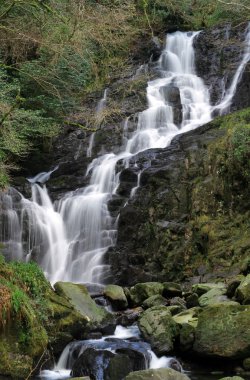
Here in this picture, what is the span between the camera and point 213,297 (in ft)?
32.9

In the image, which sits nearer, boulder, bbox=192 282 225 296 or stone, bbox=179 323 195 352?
stone, bbox=179 323 195 352

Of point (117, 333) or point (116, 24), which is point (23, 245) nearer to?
point (117, 333)

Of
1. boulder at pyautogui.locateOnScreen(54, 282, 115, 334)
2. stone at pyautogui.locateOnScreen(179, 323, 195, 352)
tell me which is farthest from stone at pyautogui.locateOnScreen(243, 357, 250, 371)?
boulder at pyautogui.locateOnScreen(54, 282, 115, 334)

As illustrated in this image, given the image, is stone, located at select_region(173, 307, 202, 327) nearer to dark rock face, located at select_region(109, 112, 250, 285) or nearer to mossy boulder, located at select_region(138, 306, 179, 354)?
mossy boulder, located at select_region(138, 306, 179, 354)

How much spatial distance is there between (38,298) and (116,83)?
58.3 feet

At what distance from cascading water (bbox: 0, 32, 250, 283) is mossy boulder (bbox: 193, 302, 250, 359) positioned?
5.99 metres

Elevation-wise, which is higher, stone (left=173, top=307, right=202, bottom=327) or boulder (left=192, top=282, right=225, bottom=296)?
boulder (left=192, top=282, right=225, bottom=296)

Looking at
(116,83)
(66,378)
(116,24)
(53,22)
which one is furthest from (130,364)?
(116,83)

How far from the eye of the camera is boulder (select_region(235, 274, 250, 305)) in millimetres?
9039

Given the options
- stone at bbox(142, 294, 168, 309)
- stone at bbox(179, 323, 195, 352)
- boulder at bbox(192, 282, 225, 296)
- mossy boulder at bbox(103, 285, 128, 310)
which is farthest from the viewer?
mossy boulder at bbox(103, 285, 128, 310)

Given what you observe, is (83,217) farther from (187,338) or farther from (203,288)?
(187,338)

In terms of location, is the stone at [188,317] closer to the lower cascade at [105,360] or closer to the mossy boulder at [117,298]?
the lower cascade at [105,360]

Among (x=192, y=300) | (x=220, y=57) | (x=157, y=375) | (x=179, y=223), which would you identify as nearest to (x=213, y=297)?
(x=192, y=300)

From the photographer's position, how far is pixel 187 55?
976 inches
